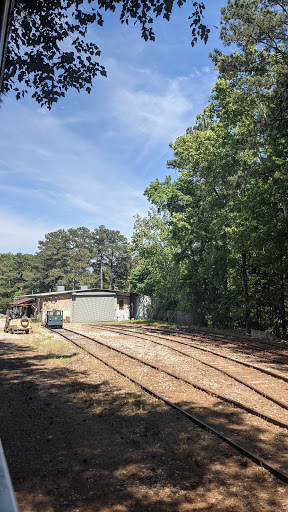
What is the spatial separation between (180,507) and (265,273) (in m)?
23.1

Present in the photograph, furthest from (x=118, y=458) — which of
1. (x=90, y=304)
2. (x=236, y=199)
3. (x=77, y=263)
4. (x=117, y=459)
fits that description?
(x=77, y=263)

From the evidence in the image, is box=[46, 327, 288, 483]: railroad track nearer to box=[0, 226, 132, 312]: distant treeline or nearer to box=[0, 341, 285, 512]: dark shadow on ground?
box=[0, 341, 285, 512]: dark shadow on ground

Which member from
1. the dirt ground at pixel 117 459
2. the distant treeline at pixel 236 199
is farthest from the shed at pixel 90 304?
the dirt ground at pixel 117 459

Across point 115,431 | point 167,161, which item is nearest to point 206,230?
point 167,161

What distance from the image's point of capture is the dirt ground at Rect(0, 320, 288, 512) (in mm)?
4691

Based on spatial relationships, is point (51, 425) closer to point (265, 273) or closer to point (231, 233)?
point (231, 233)

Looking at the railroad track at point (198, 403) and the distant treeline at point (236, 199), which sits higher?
the distant treeline at point (236, 199)

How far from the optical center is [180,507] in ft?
14.9

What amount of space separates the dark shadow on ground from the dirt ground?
15mm

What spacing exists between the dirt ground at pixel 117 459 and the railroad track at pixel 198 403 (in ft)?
0.70

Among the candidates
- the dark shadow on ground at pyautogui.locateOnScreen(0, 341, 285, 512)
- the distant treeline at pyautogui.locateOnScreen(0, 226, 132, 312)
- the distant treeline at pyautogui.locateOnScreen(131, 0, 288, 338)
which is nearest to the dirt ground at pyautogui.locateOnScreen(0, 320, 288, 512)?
the dark shadow on ground at pyautogui.locateOnScreen(0, 341, 285, 512)

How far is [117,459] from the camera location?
5953 mm

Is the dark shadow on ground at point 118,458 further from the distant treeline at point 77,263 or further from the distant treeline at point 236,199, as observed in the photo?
the distant treeline at point 77,263

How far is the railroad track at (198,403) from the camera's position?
6.18 m
